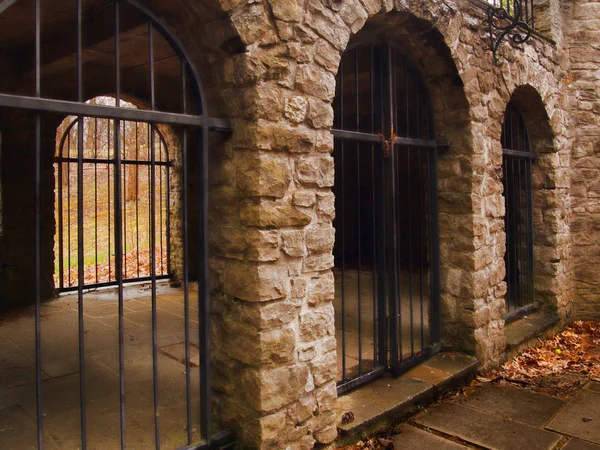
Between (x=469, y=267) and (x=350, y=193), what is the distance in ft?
22.6

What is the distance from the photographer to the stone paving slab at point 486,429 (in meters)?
3.35

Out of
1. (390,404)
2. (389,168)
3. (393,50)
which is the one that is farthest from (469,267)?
(393,50)

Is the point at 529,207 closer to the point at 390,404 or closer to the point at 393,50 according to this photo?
the point at 393,50

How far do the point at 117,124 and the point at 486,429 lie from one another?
2998 millimetres

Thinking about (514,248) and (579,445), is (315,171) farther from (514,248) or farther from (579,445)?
(514,248)

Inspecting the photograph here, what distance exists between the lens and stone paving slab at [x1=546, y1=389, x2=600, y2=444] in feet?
11.6

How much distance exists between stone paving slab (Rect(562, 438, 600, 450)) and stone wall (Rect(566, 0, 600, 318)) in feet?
11.7

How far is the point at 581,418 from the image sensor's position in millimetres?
3758

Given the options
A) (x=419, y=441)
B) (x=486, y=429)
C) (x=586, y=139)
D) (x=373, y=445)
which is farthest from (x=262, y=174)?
(x=586, y=139)

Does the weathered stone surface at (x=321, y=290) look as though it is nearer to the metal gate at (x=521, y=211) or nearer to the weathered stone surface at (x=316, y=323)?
the weathered stone surface at (x=316, y=323)

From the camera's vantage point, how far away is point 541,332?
557cm

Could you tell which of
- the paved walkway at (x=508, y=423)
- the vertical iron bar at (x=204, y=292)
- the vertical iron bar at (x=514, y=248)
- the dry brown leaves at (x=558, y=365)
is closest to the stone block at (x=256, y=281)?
the vertical iron bar at (x=204, y=292)

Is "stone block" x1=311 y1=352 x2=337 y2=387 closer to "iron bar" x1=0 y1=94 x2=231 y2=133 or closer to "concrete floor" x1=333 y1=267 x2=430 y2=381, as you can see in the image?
"concrete floor" x1=333 y1=267 x2=430 y2=381

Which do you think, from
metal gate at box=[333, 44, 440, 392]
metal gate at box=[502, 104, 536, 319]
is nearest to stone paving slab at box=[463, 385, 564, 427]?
metal gate at box=[333, 44, 440, 392]
